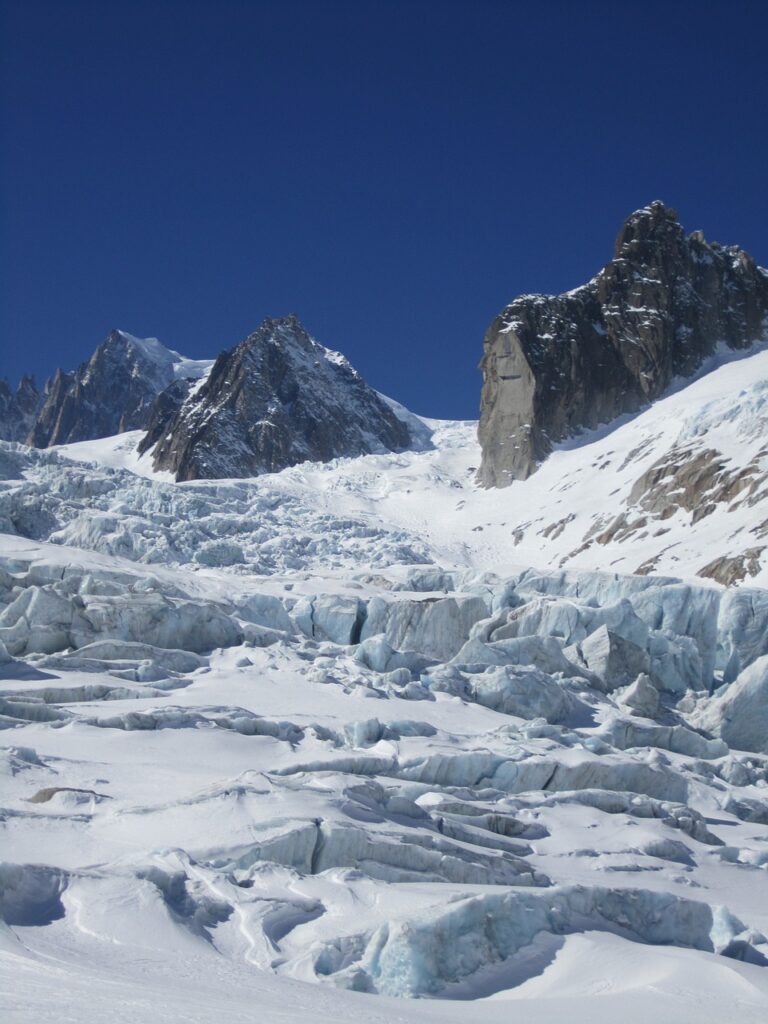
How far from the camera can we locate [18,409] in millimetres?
194750

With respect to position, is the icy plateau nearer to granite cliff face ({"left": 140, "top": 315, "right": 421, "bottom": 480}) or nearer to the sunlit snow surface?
the sunlit snow surface

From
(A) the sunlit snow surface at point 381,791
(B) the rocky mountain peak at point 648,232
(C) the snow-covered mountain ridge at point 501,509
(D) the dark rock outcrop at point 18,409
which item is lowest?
(A) the sunlit snow surface at point 381,791

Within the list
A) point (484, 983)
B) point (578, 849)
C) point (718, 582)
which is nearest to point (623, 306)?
point (718, 582)

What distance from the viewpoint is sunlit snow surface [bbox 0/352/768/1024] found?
12.5m

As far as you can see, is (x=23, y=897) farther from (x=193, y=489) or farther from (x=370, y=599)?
(x=193, y=489)

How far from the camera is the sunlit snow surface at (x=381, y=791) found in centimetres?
1253

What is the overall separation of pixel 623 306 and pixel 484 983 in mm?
100010

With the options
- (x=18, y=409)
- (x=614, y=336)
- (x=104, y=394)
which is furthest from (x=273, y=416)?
(x=18, y=409)

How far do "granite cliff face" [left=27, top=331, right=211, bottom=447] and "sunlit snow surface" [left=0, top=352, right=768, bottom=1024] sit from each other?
126 m

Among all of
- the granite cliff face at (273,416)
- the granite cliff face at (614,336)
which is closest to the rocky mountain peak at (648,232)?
the granite cliff face at (614,336)

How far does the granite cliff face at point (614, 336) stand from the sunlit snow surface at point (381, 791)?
42.0 meters

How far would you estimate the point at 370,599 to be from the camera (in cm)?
3994


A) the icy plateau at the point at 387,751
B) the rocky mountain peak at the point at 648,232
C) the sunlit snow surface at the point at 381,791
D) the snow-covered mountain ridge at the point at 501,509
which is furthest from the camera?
the rocky mountain peak at the point at 648,232

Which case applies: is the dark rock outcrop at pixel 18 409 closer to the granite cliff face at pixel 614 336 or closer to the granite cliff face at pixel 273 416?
the granite cliff face at pixel 273 416
